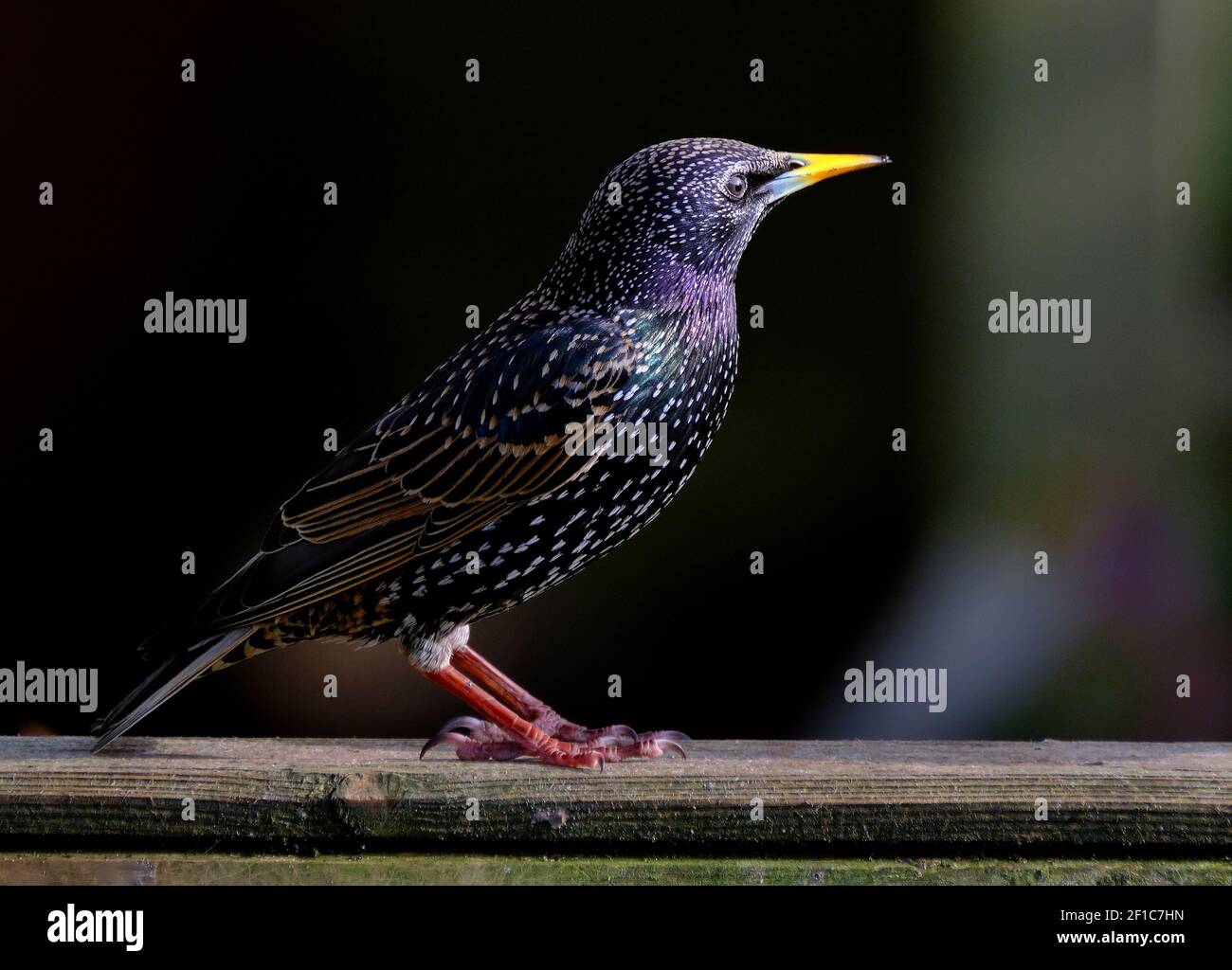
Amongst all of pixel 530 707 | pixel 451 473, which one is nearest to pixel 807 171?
pixel 451 473

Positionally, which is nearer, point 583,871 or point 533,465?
point 583,871

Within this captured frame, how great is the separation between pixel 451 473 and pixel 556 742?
0.51 m

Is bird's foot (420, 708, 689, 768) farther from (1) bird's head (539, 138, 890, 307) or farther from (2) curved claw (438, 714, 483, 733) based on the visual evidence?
(1) bird's head (539, 138, 890, 307)

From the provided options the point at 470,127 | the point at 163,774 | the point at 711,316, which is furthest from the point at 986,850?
the point at 470,127

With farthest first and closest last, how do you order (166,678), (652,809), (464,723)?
1. (464,723)
2. (166,678)
3. (652,809)

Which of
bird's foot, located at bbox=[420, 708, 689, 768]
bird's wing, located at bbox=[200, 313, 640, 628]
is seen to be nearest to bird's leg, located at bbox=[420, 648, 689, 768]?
bird's foot, located at bbox=[420, 708, 689, 768]

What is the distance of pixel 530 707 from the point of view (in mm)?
2916

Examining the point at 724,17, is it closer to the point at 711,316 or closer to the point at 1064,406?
the point at 711,316

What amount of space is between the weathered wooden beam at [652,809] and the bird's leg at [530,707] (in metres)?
0.45

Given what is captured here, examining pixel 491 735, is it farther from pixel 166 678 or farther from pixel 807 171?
pixel 807 171

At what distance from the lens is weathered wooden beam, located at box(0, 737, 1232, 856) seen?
91.4 inches

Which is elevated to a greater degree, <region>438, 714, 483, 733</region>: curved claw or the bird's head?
the bird's head
